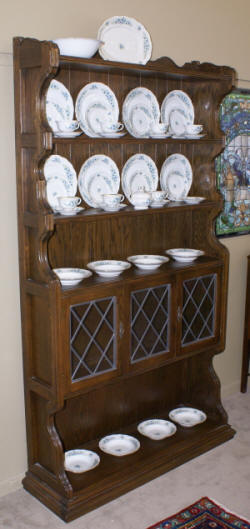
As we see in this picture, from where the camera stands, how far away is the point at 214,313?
299cm

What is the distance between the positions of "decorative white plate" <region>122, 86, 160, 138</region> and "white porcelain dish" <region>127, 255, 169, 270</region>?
22.5 inches

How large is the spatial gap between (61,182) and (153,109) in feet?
2.09

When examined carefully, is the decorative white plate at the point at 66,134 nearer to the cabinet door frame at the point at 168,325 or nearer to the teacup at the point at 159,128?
the teacup at the point at 159,128

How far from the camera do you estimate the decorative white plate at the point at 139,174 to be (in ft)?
9.05

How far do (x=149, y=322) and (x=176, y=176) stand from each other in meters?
0.81

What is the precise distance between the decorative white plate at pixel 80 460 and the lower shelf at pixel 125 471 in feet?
0.09


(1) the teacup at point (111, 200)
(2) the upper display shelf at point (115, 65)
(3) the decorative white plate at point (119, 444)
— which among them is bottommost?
(3) the decorative white plate at point (119, 444)

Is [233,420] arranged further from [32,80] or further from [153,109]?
[32,80]

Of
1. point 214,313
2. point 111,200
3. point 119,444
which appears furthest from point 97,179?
point 119,444

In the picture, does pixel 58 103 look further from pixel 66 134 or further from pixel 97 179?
pixel 97 179

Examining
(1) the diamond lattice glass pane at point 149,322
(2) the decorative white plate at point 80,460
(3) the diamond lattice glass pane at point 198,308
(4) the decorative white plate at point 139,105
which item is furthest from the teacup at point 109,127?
(2) the decorative white plate at point 80,460

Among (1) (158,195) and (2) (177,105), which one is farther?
Result: (2) (177,105)

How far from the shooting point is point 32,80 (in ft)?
7.31

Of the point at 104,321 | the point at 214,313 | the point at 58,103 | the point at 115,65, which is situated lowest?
the point at 214,313
